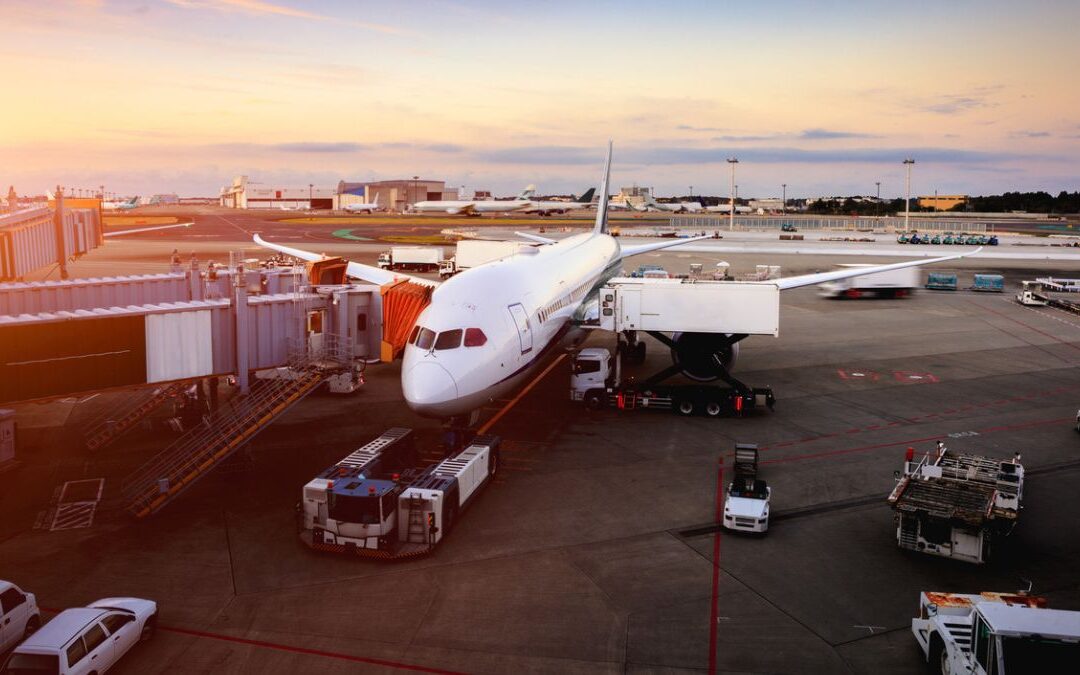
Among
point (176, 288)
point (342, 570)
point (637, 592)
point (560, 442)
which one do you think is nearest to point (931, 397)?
point (560, 442)

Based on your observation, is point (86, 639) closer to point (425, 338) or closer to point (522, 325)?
point (425, 338)

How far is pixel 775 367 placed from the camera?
43.5 meters

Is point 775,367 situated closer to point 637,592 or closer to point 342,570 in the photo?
point 637,592

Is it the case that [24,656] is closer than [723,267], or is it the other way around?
[24,656]

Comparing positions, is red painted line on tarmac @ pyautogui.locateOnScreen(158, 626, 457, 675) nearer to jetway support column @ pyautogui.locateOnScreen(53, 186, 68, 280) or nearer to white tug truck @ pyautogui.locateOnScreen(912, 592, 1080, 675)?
white tug truck @ pyautogui.locateOnScreen(912, 592, 1080, 675)

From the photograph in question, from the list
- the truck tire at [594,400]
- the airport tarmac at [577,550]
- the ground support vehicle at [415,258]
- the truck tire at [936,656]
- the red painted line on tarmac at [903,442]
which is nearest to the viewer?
the truck tire at [936,656]

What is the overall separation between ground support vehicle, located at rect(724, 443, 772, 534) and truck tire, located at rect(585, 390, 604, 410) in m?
9.92

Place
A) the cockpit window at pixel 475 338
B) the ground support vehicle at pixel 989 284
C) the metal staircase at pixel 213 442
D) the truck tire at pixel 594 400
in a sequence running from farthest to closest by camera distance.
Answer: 1. the ground support vehicle at pixel 989 284
2. the truck tire at pixel 594 400
3. the cockpit window at pixel 475 338
4. the metal staircase at pixel 213 442

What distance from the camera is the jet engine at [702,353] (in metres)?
37.2

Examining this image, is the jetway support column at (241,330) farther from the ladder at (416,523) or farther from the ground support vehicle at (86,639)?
the ground support vehicle at (86,639)

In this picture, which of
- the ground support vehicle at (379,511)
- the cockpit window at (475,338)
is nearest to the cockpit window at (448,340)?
the cockpit window at (475,338)

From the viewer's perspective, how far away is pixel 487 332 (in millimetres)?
Result: 25688

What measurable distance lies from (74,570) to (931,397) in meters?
34.3

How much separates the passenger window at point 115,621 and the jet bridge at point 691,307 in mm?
23171
